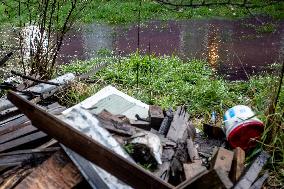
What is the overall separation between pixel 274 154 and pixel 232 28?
951 cm

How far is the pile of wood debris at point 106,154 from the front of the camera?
8.93 feet

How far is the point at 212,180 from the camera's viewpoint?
2.43 m

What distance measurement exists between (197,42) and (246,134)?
7.40 meters

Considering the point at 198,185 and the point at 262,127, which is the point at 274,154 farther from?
the point at 198,185

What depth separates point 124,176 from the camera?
2.71 meters

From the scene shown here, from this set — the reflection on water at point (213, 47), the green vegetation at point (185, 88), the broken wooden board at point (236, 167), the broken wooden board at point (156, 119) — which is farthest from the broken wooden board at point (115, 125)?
the reflection on water at point (213, 47)

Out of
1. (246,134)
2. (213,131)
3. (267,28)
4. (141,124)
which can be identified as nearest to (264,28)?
(267,28)

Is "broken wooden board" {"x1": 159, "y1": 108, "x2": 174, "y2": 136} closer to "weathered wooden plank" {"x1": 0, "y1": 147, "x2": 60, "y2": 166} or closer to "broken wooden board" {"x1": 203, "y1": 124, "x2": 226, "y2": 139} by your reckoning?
"broken wooden board" {"x1": 203, "y1": 124, "x2": 226, "y2": 139}

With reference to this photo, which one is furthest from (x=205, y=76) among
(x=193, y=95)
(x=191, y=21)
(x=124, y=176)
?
(x=191, y=21)

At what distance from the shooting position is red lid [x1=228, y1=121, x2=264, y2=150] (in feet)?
14.3

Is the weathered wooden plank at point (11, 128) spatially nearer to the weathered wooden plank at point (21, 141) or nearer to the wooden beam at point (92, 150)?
the weathered wooden plank at point (21, 141)

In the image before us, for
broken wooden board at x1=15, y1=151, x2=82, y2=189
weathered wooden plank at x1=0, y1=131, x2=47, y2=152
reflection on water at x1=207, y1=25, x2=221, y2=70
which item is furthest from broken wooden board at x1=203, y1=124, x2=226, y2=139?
reflection on water at x1=207, y1=25, x2=221, y2=70

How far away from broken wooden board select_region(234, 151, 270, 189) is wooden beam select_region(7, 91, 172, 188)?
3.41ft

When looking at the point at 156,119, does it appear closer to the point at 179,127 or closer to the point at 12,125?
the point at 179,127
